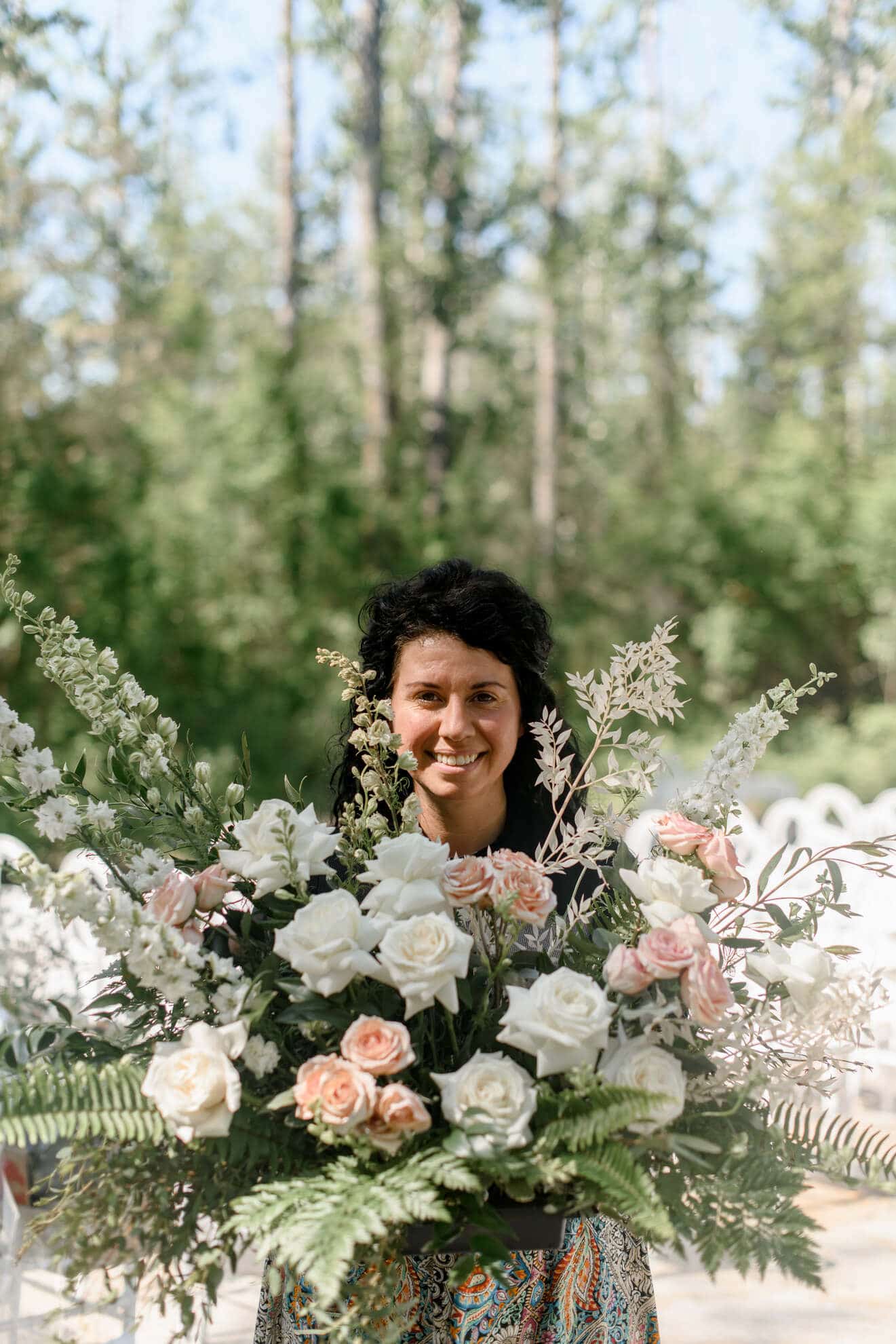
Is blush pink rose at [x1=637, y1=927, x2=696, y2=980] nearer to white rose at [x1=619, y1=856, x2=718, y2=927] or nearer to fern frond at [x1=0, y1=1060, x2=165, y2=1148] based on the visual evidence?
white rose at [x1=619, y1=856, x2=718, y2=927]

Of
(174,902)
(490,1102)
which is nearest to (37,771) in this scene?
(174,902)

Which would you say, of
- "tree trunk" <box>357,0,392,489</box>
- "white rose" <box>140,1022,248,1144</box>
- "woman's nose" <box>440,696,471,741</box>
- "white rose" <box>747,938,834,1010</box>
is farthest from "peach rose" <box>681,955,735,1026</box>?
"tree trunk" <box>357,0,392,489</box>

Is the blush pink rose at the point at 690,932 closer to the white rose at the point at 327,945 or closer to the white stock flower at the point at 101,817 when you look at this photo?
the white rose at the point at 327,945

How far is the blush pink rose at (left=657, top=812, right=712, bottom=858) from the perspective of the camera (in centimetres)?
139

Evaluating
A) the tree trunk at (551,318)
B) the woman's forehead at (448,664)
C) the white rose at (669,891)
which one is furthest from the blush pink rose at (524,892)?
the tree trunk at (551,318)

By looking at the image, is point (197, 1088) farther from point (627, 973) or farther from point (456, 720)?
point (456, 720)

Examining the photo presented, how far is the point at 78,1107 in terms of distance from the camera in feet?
3.72

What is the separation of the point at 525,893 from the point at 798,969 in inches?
12.0

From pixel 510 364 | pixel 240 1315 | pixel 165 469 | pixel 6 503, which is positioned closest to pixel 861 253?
pixel 510 364

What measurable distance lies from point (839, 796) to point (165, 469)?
7.05 metres

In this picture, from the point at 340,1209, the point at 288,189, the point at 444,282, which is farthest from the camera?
the point at 444,282

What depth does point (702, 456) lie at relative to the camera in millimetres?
15617

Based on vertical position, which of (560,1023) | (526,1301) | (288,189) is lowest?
(526,1301)

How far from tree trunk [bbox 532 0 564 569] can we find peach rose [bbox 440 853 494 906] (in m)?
11.0
